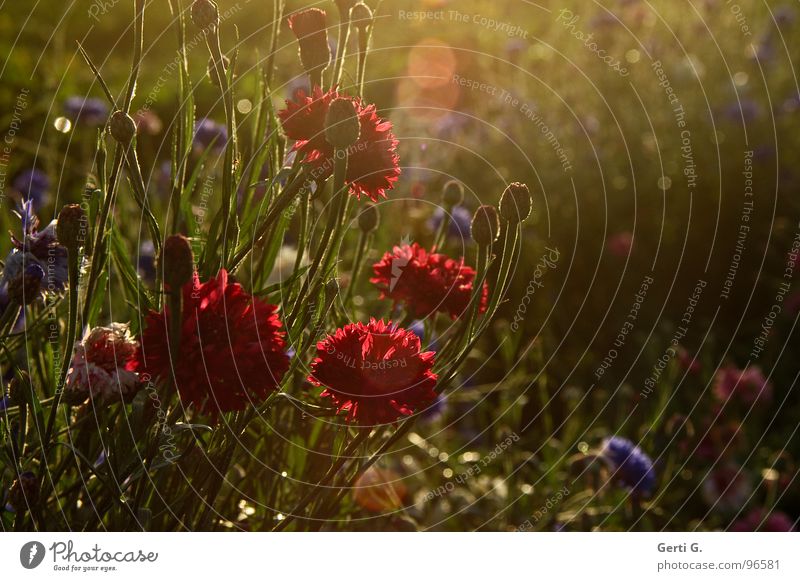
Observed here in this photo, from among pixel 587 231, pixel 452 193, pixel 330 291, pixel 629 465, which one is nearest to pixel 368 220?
pixel 452 193

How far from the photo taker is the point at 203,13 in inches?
24.5

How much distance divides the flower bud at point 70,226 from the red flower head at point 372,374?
0.58ft

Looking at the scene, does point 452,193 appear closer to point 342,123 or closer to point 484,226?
point 484,226

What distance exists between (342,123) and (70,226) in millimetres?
186

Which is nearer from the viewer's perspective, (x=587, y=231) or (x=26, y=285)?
(x=26, y=285)

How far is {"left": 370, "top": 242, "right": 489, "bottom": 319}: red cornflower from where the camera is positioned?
745 millimetres

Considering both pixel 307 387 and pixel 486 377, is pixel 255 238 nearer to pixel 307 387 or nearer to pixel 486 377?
pixel 307 387

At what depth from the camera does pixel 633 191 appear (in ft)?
6.42

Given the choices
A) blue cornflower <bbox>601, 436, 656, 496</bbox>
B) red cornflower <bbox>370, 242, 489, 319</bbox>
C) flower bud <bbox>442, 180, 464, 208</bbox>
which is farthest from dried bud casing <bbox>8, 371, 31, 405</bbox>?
blue cornflower <bbox>601, 436, 656, 496</bbox>

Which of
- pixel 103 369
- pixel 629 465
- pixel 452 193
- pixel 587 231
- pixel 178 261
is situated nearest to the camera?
pixel 178 261

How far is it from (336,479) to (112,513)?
0.63 ft

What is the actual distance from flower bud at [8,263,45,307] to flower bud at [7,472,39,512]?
131mm

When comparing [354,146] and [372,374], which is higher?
[354,146]
